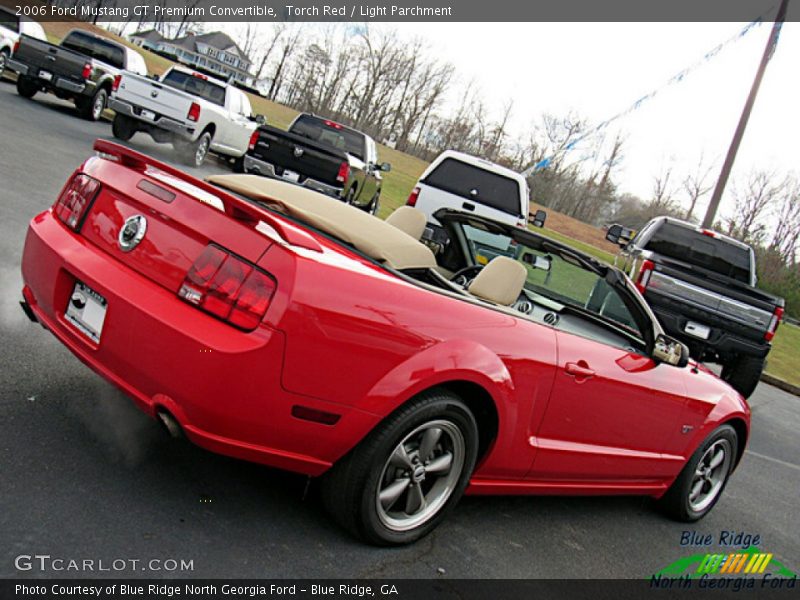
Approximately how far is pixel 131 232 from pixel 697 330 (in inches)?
329

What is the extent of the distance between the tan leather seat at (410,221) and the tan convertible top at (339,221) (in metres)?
0.61

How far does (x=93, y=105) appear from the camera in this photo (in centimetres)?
1670

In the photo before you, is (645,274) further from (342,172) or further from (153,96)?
(153,96)

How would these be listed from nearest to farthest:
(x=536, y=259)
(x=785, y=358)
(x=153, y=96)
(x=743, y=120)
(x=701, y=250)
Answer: (x=536, y=259) → (x=701, y=250) → (x=153, y=96) → (x=743, y=120) → (x=785, y=358)

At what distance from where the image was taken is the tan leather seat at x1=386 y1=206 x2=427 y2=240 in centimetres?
454

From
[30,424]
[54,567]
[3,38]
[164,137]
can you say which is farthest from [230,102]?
[54,567]

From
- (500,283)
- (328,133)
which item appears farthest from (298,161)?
(500,283)

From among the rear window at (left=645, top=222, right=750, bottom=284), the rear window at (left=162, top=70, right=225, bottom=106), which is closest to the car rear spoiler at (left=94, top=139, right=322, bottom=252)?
the rear window at (left=645, top=222, right=750, bottom=284)

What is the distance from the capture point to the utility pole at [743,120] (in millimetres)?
17797

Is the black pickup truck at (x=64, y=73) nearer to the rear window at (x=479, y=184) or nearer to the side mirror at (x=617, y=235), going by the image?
the rear window at (x=479, y=184)

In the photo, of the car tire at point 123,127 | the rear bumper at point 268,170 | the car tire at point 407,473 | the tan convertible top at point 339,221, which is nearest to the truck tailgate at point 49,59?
the car tire at point 123,127

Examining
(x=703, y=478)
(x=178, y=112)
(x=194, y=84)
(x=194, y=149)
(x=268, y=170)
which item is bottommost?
(x=703, y=478)

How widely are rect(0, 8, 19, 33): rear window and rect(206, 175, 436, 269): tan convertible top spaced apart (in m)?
16.9

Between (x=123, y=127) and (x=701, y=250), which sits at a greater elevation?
(x=701, y=250)
